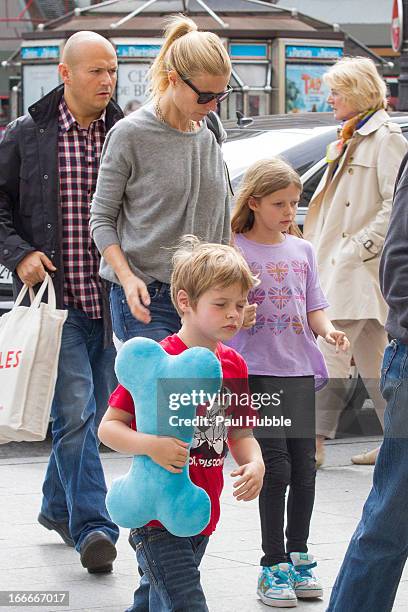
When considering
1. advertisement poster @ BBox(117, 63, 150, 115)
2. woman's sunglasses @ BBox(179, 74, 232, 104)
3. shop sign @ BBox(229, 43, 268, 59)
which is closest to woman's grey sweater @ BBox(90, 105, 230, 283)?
woman's sunglasses @ BBox(179, 74, 232, 104)

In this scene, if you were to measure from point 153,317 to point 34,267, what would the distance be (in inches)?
29.1

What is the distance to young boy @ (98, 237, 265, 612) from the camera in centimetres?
348

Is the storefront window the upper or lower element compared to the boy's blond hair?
lower

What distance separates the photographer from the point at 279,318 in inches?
197

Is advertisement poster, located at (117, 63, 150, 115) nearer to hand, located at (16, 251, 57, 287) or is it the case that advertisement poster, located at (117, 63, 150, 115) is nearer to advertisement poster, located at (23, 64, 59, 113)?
advertisement poster, located at (23, 64, 59, 113)

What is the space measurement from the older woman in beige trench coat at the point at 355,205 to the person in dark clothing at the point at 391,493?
328 centimetres

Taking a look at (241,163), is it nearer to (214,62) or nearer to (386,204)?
(386,204)

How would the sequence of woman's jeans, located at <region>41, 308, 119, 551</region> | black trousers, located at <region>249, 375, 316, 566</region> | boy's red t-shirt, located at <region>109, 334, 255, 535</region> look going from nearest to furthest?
boy's red t-shirt, located at <region>109, 334, 255, 535</region>
black trousers, located at <region>249, 375, 316, 566</region>
woman's jeans, located at <region>41, 308, 119, 551</region>

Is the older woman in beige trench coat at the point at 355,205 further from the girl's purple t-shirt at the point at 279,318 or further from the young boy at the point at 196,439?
the young boy at the point at 196,439

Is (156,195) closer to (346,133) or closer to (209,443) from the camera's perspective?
(209,443)

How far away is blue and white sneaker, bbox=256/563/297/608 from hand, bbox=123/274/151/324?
1002 millimetres

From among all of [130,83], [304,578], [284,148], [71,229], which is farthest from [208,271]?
[130,83]

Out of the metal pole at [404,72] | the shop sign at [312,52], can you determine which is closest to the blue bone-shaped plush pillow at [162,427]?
the metal pole at [404,72]

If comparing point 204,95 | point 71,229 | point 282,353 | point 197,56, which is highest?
point 197,56
